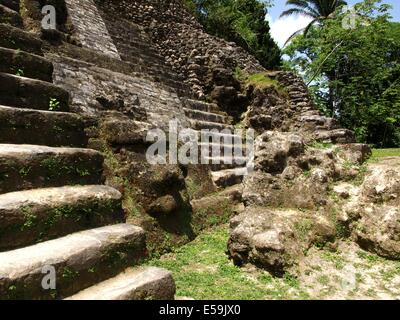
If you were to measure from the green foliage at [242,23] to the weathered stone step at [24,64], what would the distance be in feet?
42.5

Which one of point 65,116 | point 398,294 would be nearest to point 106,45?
point 65,116

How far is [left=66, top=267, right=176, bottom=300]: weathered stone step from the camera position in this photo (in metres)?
2.16

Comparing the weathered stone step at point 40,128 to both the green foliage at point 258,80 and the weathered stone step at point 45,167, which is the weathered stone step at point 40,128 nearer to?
the weathered stone step at point 45,167

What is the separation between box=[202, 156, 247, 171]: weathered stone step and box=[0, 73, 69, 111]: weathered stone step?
12.0 ft

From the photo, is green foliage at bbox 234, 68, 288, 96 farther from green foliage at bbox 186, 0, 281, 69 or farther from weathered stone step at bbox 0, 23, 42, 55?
weathered stone step at bbox 0, 23, 42, 55

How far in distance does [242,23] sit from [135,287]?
57.0ft

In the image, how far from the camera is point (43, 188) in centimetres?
261

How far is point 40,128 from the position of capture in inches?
115

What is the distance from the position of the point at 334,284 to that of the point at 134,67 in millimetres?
6782

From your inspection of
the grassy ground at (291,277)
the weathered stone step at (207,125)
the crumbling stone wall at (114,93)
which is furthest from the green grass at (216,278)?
the weathered stone step at (207,125)

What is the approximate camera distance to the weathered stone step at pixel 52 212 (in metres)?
2.15

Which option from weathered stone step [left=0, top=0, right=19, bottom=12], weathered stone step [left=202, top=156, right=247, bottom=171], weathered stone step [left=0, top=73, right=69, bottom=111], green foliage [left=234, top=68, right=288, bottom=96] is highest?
green foliage [left=234, top=68, right=288, bottom=96]

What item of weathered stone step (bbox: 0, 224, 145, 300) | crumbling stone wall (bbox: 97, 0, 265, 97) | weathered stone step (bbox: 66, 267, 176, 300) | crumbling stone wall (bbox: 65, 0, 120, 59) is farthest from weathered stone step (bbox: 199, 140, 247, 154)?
weathered stone step (bbox: 66, 267, 176, 300)

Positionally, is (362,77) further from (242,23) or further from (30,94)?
(30,94)
